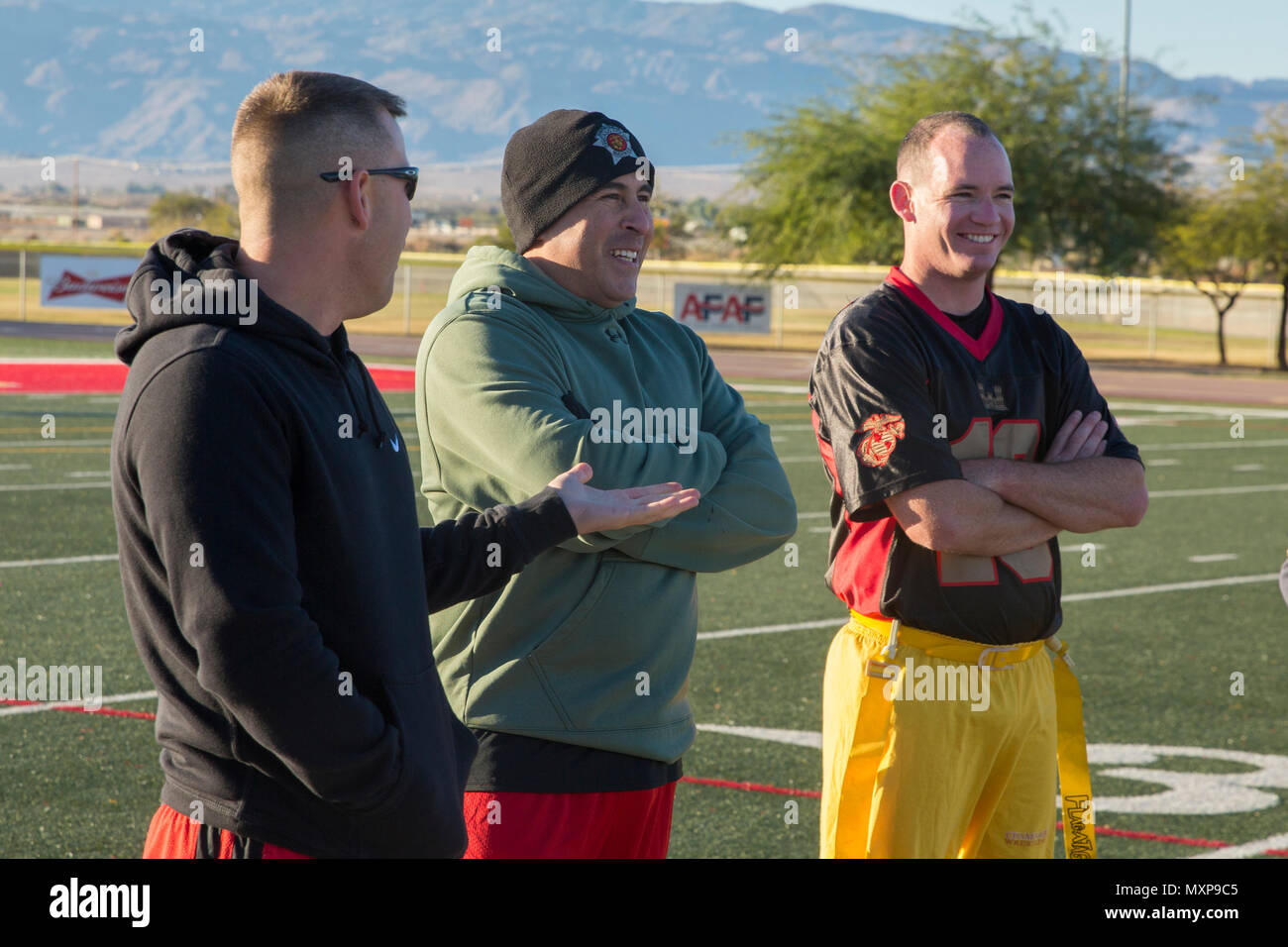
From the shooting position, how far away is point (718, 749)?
6152 millimetres

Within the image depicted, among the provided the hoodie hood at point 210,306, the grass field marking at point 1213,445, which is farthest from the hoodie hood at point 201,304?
the grass field marking at point 1213,445

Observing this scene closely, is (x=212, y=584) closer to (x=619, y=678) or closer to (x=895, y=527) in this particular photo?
(x=619, y=678)

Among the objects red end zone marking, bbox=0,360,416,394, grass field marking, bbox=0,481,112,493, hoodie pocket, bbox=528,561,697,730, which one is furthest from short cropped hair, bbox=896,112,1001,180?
red end zone marking, bbox=0,360,416,394

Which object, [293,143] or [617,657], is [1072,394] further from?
[293,143]

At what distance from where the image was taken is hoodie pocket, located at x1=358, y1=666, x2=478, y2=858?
2.16m

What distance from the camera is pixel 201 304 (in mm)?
→ 2109

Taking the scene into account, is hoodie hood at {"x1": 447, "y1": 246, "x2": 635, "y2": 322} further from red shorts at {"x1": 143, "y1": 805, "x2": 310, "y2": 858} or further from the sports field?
the sports field

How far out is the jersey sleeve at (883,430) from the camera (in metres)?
3.33

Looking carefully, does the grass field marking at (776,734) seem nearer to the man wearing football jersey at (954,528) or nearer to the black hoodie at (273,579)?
the man wearing football jersey at (954,528)

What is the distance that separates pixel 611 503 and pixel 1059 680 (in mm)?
1385

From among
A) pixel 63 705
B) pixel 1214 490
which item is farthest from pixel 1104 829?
pixel 1214 490

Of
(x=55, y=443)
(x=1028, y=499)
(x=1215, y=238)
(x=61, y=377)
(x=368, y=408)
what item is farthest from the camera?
(x=1215, y=238)

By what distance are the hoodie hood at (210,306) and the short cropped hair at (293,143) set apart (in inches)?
4.4
